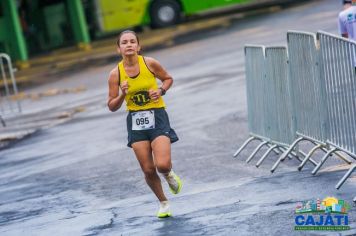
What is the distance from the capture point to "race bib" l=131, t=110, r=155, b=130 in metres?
9.77

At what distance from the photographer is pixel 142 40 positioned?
33.8 metres

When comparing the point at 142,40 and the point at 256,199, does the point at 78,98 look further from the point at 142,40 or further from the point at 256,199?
the point at 256,199

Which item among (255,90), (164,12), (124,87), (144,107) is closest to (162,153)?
(144,107)

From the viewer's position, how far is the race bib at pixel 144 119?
9.77 meters

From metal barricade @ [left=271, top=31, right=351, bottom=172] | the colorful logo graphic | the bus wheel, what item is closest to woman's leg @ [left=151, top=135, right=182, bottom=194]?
the colorful logo graphic

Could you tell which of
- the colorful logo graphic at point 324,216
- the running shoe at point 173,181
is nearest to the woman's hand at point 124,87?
the running shoe at point 173,181

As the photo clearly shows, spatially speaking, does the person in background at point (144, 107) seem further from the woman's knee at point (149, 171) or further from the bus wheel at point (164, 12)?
the bus wheel at point (164, 12)

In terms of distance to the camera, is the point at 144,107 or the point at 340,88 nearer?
the point at 144,107

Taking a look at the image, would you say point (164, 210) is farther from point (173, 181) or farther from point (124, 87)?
point (124, 87)

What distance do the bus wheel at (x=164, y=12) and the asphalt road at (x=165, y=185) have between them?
11076 mm

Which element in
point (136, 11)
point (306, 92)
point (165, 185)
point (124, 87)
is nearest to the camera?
point (124, 87)

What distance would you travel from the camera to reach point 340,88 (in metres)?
10.3

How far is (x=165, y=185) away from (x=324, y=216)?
375cm

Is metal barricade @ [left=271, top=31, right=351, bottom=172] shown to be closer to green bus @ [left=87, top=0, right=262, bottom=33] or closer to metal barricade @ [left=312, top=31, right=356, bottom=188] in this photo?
metal barricade @ [left=312, top=31, right=356, bottom=188]
